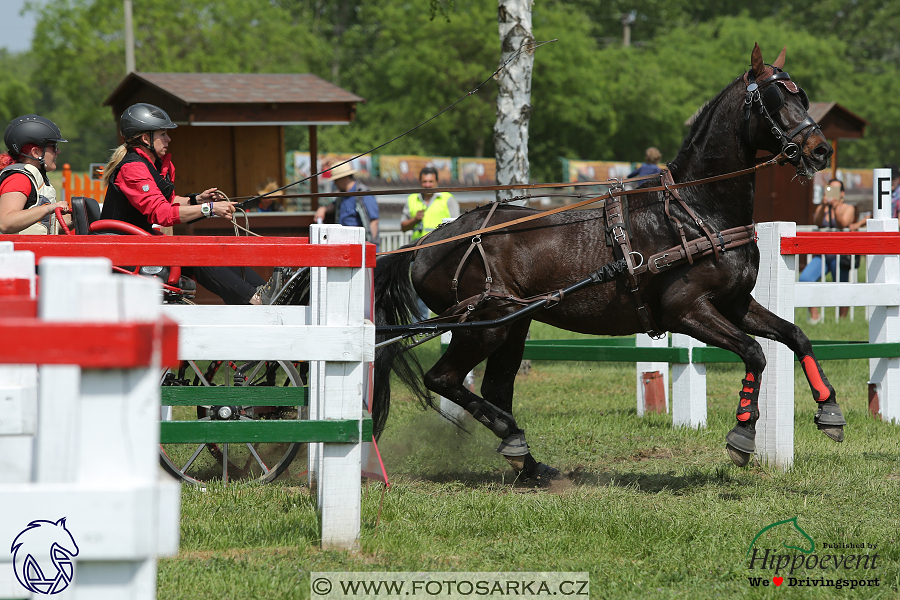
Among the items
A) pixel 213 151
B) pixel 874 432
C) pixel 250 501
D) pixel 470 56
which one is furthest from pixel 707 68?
pixel 250 501

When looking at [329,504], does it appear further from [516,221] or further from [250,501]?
[516,221]

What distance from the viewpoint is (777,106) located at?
503cm

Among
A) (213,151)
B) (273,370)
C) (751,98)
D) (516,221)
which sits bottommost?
(273,370)

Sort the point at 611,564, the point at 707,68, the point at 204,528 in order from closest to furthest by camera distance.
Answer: the point at 611,564 < the point at 204,528 < the point at 707,68

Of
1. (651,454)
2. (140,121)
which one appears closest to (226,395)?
(140,121)

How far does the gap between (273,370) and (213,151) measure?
9019 mm

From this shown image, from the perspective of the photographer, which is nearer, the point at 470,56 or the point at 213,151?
the point at 213,151

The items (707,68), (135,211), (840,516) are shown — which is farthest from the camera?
(707,68)

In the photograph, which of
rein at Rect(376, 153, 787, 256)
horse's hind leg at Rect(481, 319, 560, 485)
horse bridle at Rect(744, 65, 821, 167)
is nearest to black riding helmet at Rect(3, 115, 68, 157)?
rein at Rect(376, 153, 787, 256)

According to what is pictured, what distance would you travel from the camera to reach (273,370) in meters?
5.96

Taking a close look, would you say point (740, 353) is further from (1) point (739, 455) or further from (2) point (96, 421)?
(2) point (96, 421)

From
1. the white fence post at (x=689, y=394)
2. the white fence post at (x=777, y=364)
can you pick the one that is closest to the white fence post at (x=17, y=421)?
the white fence post at (x=777, y=364)

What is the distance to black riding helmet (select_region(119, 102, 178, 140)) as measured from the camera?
18.2 ft

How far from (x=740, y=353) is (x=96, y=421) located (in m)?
4.10
